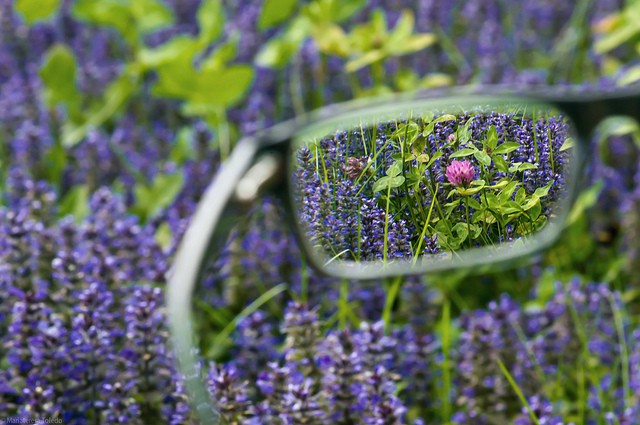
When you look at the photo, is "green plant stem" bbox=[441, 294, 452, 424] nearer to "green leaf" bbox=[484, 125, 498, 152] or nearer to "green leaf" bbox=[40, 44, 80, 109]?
"green leaf" bbox=[484, 125, 498, 152]

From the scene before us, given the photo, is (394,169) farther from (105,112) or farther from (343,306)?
(105,112)

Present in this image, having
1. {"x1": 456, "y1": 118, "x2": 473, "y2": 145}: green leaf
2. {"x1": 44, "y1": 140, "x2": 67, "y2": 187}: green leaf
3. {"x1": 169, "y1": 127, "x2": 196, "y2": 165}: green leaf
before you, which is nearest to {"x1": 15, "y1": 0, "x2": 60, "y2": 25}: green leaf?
{"x1": 44, "y1": 140, "x2": 67, "y2": 187}: green leaf

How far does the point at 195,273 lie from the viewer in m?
1.02

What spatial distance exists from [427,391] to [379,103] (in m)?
0.94

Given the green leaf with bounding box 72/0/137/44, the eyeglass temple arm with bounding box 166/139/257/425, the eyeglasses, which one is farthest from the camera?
the green leaf with bounding box 72/0/137/44

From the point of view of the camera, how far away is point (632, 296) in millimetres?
2414

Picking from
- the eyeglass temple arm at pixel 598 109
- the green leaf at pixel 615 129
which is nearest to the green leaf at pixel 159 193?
the green leaf at pixel 615 129

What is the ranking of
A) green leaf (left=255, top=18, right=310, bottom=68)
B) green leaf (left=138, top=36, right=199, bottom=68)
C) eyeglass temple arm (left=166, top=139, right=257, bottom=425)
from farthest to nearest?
green leaf (left=255, top=18, right=310, bottom=68) < green leaf (left=138, top=36, right=199, bottom=68) < eyeglass temple arm (left=166, top=139, right=257, bottom=425)

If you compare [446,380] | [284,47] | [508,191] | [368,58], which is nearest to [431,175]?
[508,191]

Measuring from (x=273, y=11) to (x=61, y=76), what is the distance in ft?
2.43

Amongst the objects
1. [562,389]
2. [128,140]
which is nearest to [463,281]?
[562,389]

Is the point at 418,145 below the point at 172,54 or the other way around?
below

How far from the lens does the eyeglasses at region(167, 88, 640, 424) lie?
127cm

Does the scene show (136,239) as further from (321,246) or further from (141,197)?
(321,246)
